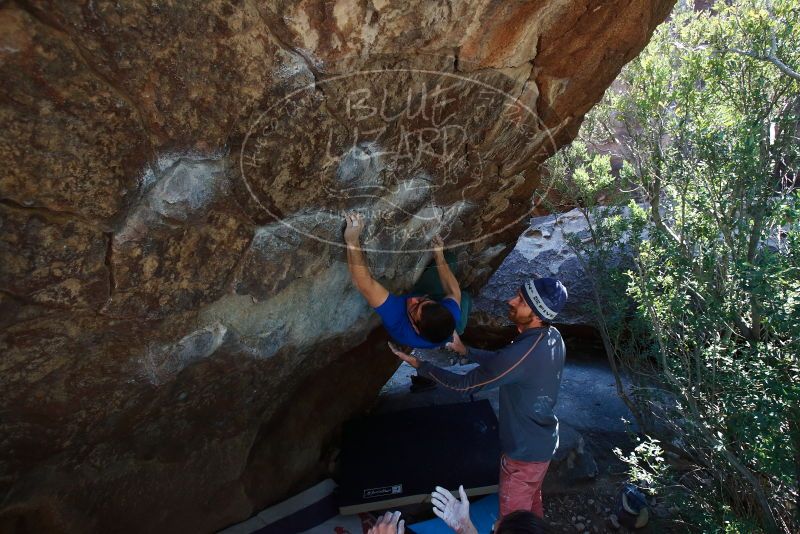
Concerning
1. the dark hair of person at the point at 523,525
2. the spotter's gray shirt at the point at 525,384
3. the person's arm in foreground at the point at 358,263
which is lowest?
the spotter's gray shirt at the point at 525,384

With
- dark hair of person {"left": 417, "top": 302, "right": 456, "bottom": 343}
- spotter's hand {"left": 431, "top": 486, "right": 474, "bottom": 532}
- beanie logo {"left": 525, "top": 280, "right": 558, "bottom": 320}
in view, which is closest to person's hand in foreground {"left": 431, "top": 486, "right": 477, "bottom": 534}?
spotter's hand {"left": 431, "top": 486, "right": 474, "bottom": 532}

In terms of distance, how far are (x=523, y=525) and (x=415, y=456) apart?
2.37 m

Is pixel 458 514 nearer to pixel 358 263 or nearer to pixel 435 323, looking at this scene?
pixel 435 323

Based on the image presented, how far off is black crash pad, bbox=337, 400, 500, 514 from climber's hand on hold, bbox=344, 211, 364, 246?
1908 millimetres

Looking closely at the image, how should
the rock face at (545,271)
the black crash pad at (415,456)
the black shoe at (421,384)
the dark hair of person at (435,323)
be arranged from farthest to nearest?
the rock face at (545,271) → the black shoe at (421,384) → the black crash pad at (415,456) → the dark hair of person at (435,323)

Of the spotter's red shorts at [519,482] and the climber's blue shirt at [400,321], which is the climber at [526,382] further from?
the climber's blue shirt at [400,321]

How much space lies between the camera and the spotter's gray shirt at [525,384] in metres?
2.87

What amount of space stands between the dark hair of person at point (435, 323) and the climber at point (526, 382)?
21 centimetres

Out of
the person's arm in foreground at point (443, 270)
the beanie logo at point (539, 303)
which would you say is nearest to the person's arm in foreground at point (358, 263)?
the person's arm in foreground at point (443, 270)

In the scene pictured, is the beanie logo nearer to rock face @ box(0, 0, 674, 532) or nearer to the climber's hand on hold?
rock face @ box(0, 0, 674, 532)

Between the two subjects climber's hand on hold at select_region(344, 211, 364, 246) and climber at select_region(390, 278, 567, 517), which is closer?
climber's hand on hold at select_region(344, 211, 364, 246)

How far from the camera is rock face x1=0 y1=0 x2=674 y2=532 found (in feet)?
5.62

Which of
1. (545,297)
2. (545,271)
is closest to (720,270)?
(545,297)

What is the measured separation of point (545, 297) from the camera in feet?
9.54
